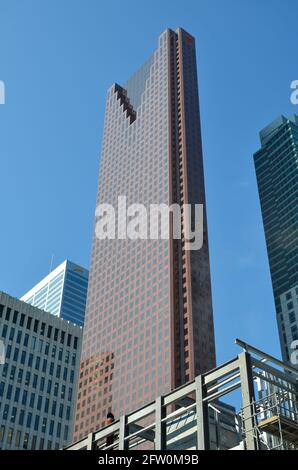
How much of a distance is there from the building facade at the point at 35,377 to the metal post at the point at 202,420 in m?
98.2

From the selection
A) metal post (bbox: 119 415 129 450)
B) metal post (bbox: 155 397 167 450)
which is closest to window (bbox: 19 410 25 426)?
metal post (bbox: 119 415 129 450)

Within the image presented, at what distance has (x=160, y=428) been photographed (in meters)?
34.7

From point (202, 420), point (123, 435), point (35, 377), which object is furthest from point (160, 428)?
point (35, 377)

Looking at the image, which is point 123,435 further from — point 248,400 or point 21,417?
point 21,417

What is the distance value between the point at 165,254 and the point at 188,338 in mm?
30509

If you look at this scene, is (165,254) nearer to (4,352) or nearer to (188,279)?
(188,279)

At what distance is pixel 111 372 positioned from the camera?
189 meters

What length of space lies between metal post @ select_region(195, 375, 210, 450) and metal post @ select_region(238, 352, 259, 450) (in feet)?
7.90

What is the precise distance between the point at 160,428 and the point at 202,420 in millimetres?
3491

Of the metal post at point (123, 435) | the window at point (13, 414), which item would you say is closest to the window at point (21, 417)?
the window at point (13, 414)

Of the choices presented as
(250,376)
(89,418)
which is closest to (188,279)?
(89,418)

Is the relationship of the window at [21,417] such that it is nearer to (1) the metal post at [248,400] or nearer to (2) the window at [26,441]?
(2) the window at [26,441]

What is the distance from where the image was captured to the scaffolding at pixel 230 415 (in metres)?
30.5

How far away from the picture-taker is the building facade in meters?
127
